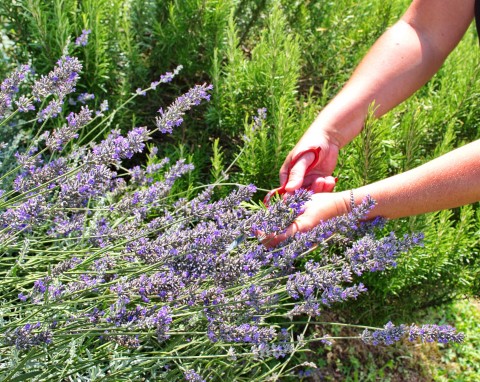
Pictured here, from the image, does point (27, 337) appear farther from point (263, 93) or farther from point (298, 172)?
point (263, 93)

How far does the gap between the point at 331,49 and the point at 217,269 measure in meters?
1.84

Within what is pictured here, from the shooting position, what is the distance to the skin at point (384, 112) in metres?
1.78

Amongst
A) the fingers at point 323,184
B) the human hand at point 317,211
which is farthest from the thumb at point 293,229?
the fingers at point 323,184

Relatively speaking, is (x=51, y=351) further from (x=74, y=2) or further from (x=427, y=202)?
(x=74, y=2)

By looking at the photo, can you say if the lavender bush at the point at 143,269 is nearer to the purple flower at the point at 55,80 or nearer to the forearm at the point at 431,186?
the purple flower at the point at 55,80

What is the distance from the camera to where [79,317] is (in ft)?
4.97

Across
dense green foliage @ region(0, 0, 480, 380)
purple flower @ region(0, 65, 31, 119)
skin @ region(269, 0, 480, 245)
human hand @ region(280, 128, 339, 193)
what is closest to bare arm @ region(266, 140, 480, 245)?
skin @ region(269, 0, 480, 245)

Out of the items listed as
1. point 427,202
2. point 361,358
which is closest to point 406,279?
point 361,358

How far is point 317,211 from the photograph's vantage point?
1.79m

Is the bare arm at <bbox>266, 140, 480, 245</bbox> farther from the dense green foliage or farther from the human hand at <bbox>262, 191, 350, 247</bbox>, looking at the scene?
the dense green foliage

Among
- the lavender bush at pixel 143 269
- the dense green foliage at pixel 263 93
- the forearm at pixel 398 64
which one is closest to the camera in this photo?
the lavender bush at pixel 143 269

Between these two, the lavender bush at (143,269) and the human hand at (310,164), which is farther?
the human hand at (310,164)

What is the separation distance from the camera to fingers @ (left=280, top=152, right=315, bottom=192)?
1871mm

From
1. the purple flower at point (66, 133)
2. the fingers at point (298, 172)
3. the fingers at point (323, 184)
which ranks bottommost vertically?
the fingers at point (323, 184)
